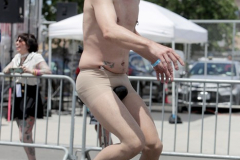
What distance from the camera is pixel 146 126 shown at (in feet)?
12.6

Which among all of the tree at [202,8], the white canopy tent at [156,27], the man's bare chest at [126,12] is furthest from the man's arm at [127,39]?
the tree at [202,8]

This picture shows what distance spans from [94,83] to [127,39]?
56 centimetres

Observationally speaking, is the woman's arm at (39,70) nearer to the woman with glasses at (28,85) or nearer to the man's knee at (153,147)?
the woman with glasses at (28,85)

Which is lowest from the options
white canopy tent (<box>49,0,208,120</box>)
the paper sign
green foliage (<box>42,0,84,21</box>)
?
the paper sign

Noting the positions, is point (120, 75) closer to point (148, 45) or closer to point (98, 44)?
point (98, 44)

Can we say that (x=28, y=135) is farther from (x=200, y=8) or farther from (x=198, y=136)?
(x=200, y=8)

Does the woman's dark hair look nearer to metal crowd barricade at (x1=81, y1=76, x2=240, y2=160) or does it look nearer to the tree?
metal crowd barricade at (x1=81, y1=76, x2=240, y2=160)

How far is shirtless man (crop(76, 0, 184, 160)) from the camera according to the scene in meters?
3.61

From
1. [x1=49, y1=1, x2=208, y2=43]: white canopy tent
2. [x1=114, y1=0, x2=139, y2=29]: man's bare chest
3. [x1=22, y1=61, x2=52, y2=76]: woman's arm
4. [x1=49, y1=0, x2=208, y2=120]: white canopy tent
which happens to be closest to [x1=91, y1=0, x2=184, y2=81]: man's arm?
[x1=114, y1=0, x2=139, y2=29]: man's bare chest

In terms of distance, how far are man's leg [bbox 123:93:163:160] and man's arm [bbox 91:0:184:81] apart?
499 millimetres

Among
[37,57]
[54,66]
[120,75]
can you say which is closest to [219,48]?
[54,66]

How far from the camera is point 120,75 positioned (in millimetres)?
4016

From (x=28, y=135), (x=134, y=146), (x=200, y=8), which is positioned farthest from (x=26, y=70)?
(x=200, y=8)

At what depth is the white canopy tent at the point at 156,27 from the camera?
1132 centimetres
